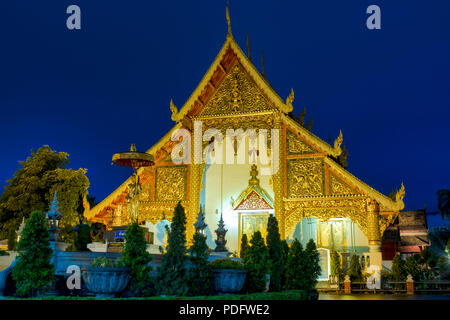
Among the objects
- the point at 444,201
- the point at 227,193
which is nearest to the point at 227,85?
the point at 227,193

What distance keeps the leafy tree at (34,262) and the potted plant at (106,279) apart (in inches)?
27.5

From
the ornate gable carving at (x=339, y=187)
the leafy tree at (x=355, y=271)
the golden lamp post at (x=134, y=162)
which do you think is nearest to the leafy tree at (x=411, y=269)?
the leafy tree at (x=355, y=271)

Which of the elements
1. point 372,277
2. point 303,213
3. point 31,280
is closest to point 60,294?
point 31,280

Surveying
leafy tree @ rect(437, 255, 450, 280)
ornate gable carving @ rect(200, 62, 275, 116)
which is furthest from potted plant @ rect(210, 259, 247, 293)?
leafy tree @ rect(437, 255, 450, 280)

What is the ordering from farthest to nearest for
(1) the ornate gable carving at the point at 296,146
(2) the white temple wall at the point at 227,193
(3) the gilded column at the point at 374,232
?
1. (2) the white temple wall at the point at 227,193
2. (1) the ornate gable carving at the point at 296,146
3. (3) the gilded column at the point at 374,232

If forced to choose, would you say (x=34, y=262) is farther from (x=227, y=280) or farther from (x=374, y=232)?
(x=374, y=232)

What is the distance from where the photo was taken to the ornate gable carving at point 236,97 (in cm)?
1720

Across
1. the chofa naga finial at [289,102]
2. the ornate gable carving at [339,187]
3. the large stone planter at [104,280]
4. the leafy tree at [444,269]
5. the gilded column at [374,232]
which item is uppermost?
the chofa naga finial at [289,102]

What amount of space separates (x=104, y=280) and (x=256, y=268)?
3190 mm

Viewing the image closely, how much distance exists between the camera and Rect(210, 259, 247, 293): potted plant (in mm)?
8477

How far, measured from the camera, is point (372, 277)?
15.3 meters

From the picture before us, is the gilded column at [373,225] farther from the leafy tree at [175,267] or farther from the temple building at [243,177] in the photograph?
the leafy tree at [175,267]

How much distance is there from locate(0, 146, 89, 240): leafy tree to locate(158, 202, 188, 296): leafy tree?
18.2 metres
